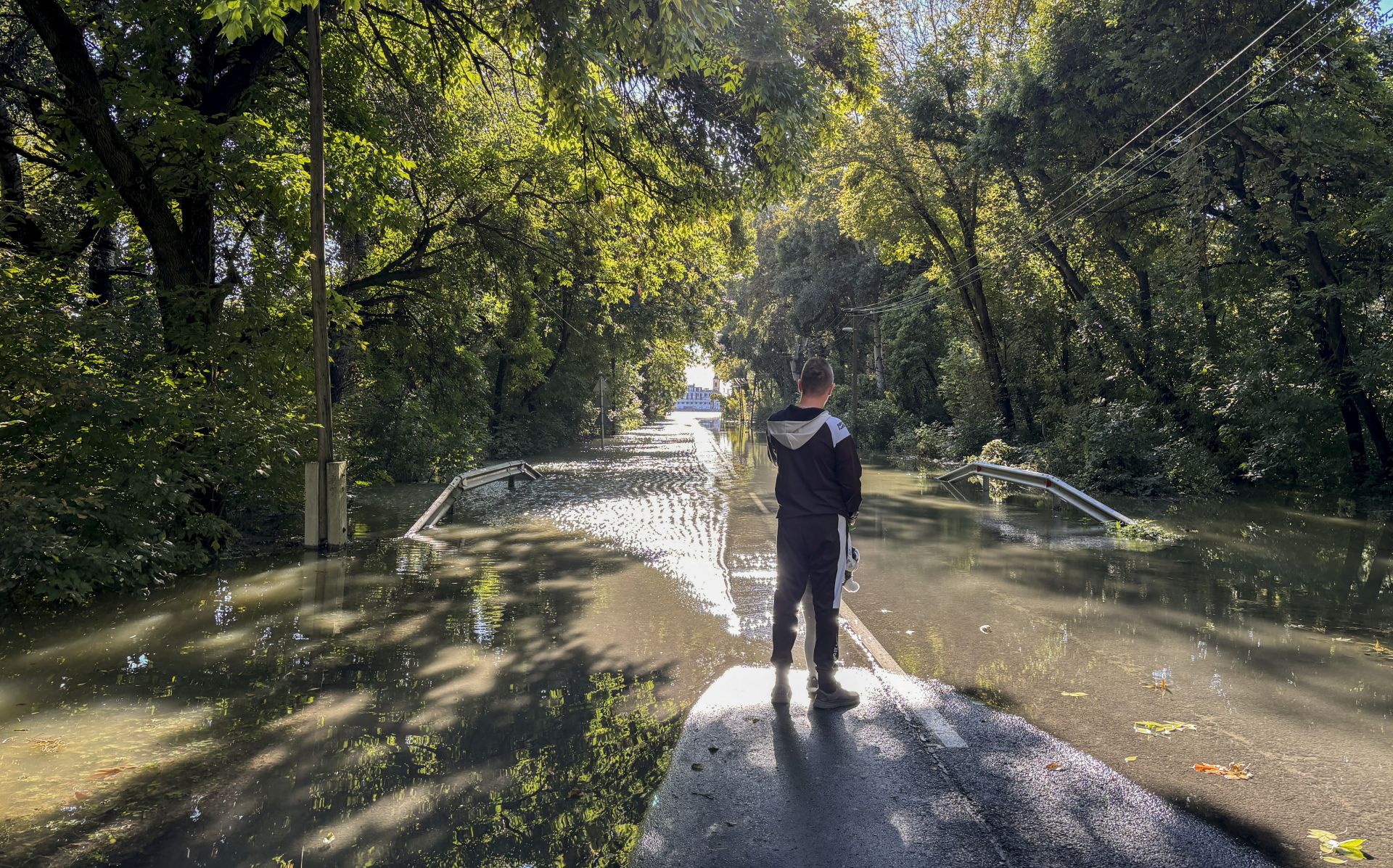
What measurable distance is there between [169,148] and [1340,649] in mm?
12428

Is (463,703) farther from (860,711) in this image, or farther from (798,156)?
(798,156)

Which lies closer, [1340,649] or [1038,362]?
[1340,649]

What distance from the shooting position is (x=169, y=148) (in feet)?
34.6

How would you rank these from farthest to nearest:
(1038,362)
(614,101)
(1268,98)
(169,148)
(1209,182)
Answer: (1038,362) → (1209,182) → (1268,98) → (614,101) → (169,148)

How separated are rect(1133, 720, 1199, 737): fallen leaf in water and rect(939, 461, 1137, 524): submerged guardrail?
353 inches

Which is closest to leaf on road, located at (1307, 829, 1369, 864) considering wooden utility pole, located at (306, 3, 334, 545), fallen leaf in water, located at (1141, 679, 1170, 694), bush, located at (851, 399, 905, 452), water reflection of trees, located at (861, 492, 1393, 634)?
fallen leaf in water, located at (1141, 679, 1170, 694)

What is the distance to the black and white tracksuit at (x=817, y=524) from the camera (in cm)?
556

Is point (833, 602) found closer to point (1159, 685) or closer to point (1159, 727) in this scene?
point (1159, 727)

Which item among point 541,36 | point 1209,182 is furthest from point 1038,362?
point 541,36

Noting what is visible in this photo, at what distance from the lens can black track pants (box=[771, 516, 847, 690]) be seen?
5559 mm

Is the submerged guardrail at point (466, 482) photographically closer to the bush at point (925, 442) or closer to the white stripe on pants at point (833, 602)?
the white stripe on pants at point (833, 602)

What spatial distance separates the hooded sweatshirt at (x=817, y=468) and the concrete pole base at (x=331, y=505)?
304 inches

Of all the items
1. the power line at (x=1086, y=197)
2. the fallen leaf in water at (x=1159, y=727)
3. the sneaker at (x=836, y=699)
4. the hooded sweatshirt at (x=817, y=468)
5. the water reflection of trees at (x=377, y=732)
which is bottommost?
the water reflection of trees at (x=377, y=732)

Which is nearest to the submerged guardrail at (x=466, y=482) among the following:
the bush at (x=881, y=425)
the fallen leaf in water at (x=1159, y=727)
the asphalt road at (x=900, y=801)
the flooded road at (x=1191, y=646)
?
the flooded road at (x=1191, y=646)
